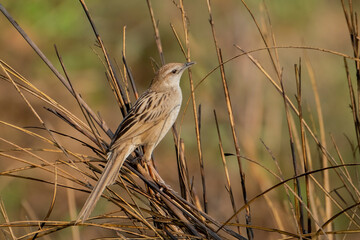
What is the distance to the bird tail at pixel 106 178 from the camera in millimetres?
2689

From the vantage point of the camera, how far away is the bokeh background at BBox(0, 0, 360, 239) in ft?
26.0

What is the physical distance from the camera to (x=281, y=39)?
10.0m

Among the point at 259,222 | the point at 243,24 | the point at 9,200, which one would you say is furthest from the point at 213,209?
the point at 243,24

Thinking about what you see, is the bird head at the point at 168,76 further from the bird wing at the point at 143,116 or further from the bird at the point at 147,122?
the bird wing at the point at 143,116

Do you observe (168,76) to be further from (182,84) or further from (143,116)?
(182,84)

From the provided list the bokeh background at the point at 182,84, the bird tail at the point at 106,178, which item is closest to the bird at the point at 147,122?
the bird tail at the point at 106,178

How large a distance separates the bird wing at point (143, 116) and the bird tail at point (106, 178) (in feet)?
0.82

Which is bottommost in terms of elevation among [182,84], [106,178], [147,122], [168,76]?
[106,178]

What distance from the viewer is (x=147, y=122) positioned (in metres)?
4.14

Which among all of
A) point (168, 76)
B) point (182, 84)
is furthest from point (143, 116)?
point (182, 84)

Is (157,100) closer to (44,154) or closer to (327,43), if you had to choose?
(44,154)

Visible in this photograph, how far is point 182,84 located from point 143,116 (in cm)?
478

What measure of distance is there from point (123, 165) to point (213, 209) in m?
4.64

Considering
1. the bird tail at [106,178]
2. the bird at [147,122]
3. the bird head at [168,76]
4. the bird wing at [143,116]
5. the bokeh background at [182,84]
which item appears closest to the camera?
the bird tail at [106,178]
